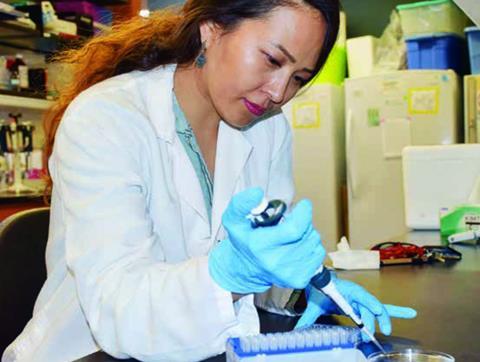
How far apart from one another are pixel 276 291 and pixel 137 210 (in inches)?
11.2

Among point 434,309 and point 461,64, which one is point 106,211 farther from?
point 461,64

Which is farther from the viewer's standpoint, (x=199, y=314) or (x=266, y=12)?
(x=266, y=12)

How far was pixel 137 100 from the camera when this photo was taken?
1120 millimetres

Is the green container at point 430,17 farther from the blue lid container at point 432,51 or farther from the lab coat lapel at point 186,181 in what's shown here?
the lab coat lapel at point 186,181

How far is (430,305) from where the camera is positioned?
1.09m

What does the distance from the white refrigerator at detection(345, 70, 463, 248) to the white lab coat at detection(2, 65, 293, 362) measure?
2791mm

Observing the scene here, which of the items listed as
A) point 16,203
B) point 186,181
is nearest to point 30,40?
point 16,203

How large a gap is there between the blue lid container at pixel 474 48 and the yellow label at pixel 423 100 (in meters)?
0.30

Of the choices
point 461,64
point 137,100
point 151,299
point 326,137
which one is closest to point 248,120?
point 137,100

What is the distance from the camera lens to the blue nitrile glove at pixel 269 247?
68cm

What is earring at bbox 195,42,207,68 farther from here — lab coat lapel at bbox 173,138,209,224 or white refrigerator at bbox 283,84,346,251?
white refrigerator at bbox 283,84,346,251

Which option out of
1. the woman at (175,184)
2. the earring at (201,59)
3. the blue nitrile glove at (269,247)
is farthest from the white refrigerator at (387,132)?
the blue nitrile glove at (269,247)

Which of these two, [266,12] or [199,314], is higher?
[266,12]

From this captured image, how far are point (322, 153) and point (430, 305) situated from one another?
3111 mm
